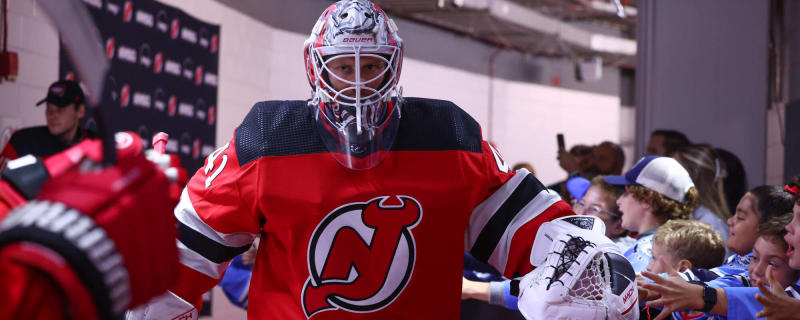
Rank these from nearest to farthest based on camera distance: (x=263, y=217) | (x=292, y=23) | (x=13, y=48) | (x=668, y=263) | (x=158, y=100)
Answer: (x=263, y=217) → (x=668, y=263) → (x=13, y=48) → (x=158, y=100) → (x=292, y=23)

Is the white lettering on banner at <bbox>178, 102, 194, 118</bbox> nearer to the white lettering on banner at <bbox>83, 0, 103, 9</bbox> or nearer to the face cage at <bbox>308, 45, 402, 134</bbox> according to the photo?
the white lettering on banner at <bbox>83, 0, 103, 9</bbox>

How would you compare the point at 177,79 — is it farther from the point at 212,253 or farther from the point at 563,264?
the point at 563,264

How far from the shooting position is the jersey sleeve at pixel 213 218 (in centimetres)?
176

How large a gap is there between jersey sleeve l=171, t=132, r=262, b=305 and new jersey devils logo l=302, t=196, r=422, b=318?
0.17 meters

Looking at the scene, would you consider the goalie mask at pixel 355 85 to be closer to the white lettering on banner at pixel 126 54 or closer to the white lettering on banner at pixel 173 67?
Answer: the white lettering on banner at pixel 126 54

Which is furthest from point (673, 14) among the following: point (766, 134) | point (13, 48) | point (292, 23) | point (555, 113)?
point (555, 113)

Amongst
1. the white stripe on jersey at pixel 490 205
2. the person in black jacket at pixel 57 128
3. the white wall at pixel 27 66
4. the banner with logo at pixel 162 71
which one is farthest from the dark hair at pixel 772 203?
the white wall at pixel 27 66

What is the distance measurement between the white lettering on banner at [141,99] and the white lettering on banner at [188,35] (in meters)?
0.48

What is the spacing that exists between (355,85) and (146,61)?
3053 mm

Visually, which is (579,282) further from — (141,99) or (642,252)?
(141,99)

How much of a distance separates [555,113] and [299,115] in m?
8.27

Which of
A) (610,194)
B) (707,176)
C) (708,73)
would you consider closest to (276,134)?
(610,194)

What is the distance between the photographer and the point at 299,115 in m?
1.86

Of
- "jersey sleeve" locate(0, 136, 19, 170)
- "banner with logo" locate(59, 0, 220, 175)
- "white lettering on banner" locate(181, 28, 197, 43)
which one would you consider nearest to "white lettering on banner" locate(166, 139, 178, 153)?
"banner with logo" locate(59, 0, 220, 175)
